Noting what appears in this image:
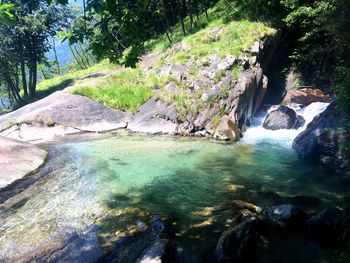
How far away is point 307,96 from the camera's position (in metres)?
19.6

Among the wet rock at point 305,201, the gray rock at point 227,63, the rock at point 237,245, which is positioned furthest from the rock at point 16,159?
the gray rock at point 227,63

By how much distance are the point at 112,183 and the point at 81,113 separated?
886 cm

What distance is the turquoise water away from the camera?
729 centimetres

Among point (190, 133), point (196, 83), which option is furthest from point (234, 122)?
point (196, 83)

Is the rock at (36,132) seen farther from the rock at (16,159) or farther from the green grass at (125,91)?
the rock at (16,159)

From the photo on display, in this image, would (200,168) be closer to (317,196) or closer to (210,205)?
(210,205)

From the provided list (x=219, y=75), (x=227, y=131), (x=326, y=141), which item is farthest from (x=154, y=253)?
(x=219, y=75)

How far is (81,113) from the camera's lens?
18.2 metres

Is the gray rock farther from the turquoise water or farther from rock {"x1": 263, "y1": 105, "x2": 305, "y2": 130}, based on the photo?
the turquoise water

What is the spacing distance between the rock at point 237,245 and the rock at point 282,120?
10.8 m

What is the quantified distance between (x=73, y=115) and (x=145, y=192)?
9.86 m

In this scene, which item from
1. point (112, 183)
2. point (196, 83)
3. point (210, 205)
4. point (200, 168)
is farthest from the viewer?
point (196, 83)

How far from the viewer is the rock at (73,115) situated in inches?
687

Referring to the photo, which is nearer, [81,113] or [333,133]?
[333,133]
